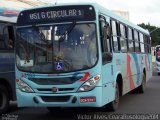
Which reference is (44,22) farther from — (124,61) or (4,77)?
(124,61)

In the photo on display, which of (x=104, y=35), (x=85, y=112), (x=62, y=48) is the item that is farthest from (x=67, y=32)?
(x=85, y=112)

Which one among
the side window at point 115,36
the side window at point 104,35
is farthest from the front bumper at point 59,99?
the side window at point 115,36

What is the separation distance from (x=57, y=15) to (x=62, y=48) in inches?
31.5

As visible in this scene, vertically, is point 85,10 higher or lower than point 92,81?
higher

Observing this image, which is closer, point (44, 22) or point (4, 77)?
point (44, 22)

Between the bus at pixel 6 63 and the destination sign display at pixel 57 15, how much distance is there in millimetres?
1772

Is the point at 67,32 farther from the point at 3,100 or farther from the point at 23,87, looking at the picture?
the point at 3,100

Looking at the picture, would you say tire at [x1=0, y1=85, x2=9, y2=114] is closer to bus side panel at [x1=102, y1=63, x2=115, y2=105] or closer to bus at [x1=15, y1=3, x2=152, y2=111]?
bus at [x1=15, y1=3, x2=152, y2=111]

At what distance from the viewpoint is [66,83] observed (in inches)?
354

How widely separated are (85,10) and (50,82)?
181cm

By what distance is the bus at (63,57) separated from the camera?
894cm

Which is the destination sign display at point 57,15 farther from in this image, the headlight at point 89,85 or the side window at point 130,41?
the side window at point 130,41

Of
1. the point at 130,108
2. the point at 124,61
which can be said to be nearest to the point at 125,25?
the point at 124,61

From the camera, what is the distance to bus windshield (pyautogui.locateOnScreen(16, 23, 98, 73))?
9016mm
